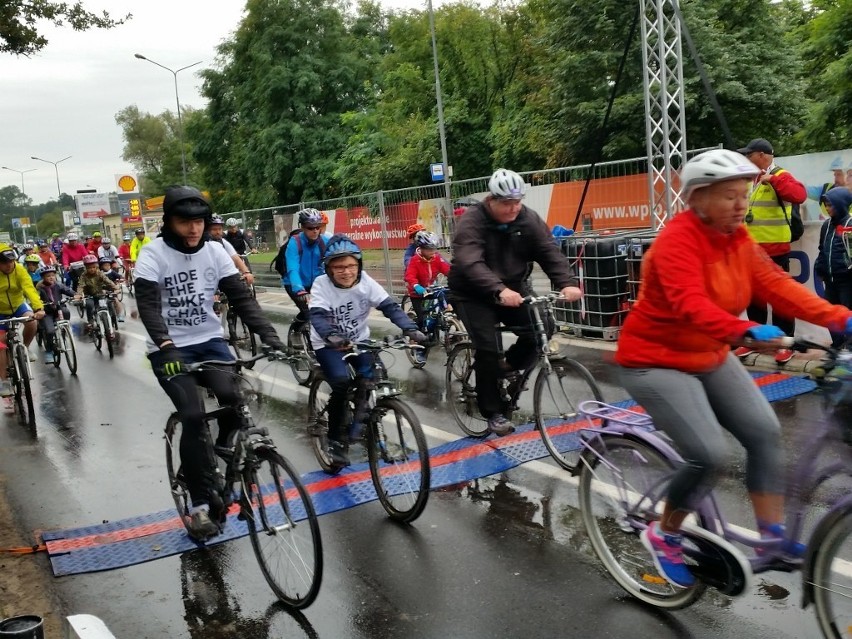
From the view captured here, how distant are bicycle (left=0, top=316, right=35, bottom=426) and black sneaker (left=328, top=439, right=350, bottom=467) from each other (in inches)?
191

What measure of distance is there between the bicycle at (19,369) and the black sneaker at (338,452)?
15.9 ft

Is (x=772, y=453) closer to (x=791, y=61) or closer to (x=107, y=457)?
(x=107, y=457)

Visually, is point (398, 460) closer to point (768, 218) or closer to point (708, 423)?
point (708, 423)

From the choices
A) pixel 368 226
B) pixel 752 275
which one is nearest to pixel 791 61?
pixel 368 226

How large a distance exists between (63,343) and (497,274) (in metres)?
8.74

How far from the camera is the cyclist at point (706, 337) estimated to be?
3385 millimetres

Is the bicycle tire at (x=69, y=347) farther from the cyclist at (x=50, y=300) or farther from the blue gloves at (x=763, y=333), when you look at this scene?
the blue gloves at (x=763, y=333)

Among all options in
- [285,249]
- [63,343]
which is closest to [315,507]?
[285,249]

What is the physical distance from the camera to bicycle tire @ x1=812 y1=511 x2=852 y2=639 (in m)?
3.04

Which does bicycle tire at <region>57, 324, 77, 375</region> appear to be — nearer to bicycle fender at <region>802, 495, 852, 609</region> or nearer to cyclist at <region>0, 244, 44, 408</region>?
cyclist at <region>0, 244, 44, 408</region>

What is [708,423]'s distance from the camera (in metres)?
3.46

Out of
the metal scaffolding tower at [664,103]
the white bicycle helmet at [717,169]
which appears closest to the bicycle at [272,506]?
the white bicycle helmet at [717,169]

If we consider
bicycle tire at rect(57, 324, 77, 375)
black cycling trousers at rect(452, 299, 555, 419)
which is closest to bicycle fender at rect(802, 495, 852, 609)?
black cycling trousers at rect(452, 299, 555, 419)

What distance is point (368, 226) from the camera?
1819cm
